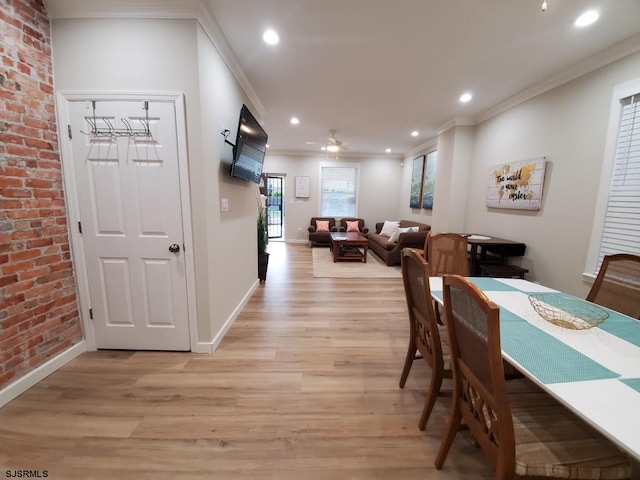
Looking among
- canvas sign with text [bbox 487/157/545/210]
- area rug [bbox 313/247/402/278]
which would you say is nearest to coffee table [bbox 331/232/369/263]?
area rug [bbox 313/247/402/278]

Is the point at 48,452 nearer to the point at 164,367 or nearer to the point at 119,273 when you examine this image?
the point at 164,367

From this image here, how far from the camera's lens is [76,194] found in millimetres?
1944

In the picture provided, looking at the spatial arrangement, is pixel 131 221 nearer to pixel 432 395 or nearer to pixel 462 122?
pixel 432 395

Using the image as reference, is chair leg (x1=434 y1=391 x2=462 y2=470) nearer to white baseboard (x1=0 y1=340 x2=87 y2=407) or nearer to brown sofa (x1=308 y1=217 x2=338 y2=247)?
white baseboard (x1=0 y1=340 x2=87 y2=407)

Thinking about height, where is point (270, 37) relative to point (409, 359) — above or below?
above

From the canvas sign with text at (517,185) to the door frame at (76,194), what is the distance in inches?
149

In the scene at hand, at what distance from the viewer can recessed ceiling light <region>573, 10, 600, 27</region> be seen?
1837 mm

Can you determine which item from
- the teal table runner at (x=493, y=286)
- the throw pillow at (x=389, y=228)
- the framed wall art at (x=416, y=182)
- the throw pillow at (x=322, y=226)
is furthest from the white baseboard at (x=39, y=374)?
the framed wall art at (x=416, y=182)

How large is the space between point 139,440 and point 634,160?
4.22 metres

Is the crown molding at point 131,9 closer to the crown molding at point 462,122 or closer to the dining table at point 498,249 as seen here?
the dining table at point 498,249

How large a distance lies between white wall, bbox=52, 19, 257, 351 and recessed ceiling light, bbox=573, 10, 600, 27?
293 cm

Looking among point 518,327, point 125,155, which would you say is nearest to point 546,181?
point 518,327

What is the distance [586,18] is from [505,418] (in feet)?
9.59

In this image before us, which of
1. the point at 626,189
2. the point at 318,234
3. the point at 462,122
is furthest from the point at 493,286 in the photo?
the point at 318,234
